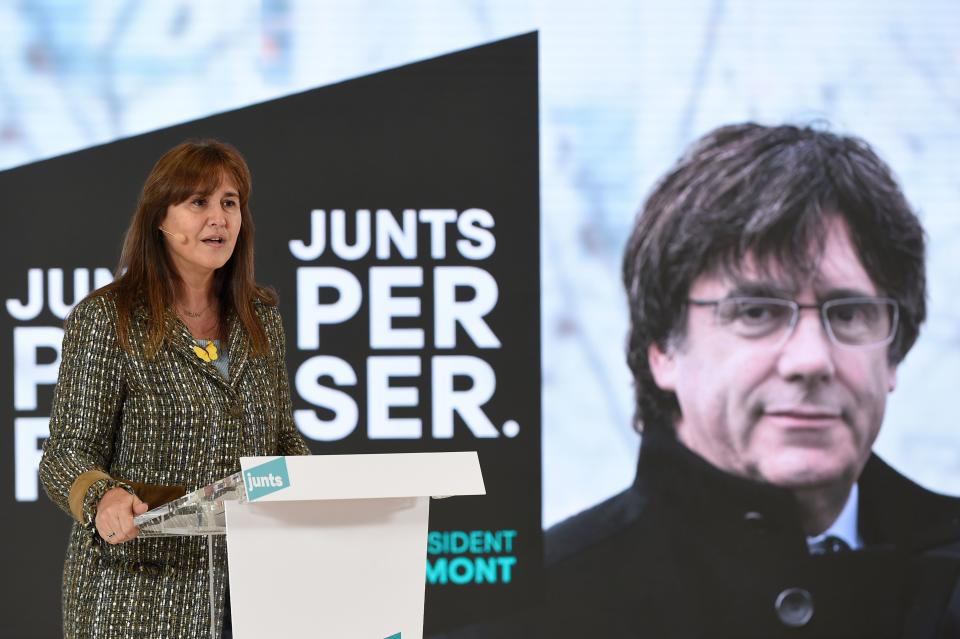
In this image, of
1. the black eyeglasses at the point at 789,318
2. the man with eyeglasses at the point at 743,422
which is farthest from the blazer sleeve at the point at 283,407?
the black eyeglasses at the point at 789,318

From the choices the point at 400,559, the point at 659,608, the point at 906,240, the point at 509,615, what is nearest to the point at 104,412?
the point at 400,559

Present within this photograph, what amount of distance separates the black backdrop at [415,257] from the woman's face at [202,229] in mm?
1905

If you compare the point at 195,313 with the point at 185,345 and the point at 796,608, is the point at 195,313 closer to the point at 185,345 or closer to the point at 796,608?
the point at 185,345

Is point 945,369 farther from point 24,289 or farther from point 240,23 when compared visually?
point 24,289

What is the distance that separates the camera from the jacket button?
12.8ft

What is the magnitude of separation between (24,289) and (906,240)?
10.1ft

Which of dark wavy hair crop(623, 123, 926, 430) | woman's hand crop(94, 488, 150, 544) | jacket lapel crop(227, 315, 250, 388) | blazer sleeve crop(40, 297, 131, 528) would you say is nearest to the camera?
woman's hand crop(94, 488, 150, 544)

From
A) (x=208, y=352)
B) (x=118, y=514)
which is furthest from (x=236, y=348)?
(x=118, y=514)

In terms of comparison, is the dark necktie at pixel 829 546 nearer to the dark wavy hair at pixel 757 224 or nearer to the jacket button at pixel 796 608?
the jacket button at pixel 796 608

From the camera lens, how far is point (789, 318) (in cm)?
387

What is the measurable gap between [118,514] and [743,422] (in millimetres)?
2695

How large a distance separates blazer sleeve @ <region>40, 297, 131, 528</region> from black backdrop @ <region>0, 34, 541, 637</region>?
1971mm

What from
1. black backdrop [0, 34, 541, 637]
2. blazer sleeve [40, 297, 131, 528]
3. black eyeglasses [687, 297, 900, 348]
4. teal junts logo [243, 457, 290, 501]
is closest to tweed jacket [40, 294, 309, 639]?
blazer sleeve [40, 297, 131, 528]

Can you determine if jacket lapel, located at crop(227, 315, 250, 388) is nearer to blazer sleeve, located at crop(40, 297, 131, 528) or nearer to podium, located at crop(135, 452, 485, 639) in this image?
blazer sleeve, located at crop(40, 297, 131, 528)
